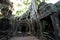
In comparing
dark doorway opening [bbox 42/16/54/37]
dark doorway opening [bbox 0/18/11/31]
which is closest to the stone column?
dark doorway opening [bbox 42/16/54/37]

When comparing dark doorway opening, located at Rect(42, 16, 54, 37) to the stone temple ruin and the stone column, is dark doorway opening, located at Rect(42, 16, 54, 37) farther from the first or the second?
the stone column

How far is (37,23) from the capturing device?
7.08 m

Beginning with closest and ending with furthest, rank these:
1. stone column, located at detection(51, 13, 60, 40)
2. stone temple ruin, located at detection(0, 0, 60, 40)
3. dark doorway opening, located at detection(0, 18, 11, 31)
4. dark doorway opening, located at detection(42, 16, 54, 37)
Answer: stone column, located at detection(51, 13, 60, 40) → stone temple ruin, located at detection(0, 0, 60, 40) → dark doorway opening, located at detection(42, 16, 54, 37) → dark doorway opening, located at detection(0, 18, 11, 31)

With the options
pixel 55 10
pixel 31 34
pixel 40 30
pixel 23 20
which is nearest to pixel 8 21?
pixel 23 20

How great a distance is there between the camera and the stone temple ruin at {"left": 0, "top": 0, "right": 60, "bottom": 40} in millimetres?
5461

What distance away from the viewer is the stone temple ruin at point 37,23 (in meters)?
5.46

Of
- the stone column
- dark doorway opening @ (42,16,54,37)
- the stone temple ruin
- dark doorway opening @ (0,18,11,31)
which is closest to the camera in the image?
the stone column

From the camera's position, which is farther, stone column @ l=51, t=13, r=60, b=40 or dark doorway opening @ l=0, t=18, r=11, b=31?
dark doorway opening @ l=0, t=18, r=11, b=31

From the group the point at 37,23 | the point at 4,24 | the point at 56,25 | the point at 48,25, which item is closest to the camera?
the point at 56,25

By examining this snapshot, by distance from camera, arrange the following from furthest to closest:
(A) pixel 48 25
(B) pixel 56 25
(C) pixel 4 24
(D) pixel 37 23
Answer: (C) pixel 4 24
(D) pixel 37 23
(A) pixel 48 25
(B) pixel 56 25

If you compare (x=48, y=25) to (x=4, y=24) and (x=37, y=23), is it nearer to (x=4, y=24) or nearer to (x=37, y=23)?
(x=37, y=23)

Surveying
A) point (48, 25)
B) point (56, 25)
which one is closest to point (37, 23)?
point (48, 25)

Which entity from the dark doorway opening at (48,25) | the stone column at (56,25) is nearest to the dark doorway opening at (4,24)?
the dark doorway opening at (48,25)

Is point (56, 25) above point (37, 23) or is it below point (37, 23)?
below
